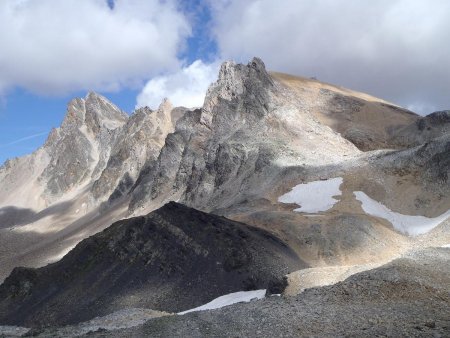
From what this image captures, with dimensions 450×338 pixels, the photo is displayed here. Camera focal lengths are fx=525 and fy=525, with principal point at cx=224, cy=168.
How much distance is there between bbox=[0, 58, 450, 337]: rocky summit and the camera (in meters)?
19.3

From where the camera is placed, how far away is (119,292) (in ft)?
115

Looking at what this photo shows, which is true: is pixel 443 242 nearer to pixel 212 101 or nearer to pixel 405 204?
pixel 405 204

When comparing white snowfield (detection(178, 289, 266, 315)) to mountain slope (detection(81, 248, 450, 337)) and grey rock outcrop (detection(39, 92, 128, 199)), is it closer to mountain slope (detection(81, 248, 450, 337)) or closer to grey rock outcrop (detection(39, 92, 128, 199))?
mountain slope (detection(81, 248, 450, 337))

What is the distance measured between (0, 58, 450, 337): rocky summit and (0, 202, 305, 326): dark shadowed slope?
0.37ft

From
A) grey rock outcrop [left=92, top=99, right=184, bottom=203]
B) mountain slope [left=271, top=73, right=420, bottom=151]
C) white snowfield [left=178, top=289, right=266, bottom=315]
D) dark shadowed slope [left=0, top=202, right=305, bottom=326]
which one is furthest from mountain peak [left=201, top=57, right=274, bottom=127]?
white snowfield [left=178, top=289, right=266, bottom=315]

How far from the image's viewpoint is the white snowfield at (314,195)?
1959 inches

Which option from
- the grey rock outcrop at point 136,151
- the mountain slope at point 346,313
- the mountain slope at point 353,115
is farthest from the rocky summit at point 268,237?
the grey rock outcrop at point 136,151

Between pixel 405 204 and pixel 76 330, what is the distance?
110 ft

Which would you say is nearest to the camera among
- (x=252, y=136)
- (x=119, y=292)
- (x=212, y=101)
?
(x=119, y=292)

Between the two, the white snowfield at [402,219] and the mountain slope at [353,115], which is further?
the mountain slope at [353,115]

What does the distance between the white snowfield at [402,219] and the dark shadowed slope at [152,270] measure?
11776 mm

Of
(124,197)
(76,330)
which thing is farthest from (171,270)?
(124,197)

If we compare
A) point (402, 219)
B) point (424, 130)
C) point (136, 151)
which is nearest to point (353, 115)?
point (424, 130)

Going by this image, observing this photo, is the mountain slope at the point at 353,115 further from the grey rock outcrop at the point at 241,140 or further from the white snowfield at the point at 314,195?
the white snowfield at the point at 314,195
